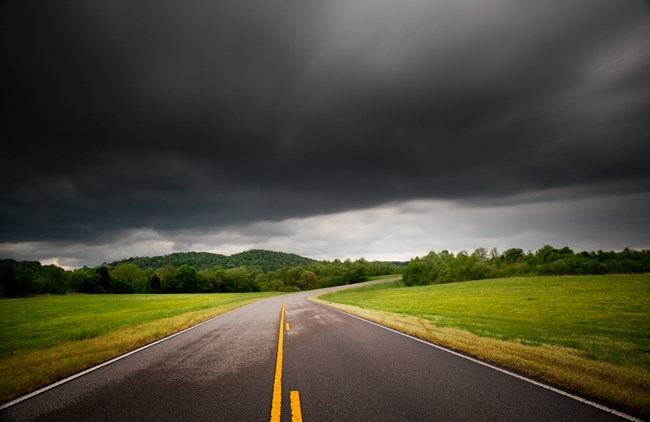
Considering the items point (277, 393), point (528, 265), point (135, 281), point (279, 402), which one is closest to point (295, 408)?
point (279, 402)

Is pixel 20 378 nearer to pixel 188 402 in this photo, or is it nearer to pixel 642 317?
pixel 188 402

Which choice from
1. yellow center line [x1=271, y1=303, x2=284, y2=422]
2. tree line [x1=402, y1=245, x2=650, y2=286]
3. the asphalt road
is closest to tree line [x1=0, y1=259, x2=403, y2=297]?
tree line [x1=402, y1=245, x2=650, y2=286]

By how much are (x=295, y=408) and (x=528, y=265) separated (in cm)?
9542

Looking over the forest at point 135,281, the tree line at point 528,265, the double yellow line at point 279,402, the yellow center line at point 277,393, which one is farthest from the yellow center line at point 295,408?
the forest at point 135,281

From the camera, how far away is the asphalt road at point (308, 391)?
4301 millimetres

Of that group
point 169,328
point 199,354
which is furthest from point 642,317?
point 169,328

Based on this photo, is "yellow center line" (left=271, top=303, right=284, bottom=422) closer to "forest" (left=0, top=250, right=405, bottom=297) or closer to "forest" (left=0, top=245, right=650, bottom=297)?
"forest" (left=0, top=245, right=650, bottom=297)

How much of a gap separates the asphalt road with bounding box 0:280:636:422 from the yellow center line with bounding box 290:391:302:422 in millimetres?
35

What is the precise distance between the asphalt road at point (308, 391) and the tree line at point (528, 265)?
81795 mm

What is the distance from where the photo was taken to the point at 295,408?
4.44m

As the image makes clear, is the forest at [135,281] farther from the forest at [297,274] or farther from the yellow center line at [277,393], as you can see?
the yellow center line at [277,393]

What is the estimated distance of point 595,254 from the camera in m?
89.6

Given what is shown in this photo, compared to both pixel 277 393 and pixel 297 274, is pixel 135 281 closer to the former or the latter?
pixel 297 274

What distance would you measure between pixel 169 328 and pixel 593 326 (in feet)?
67.8
